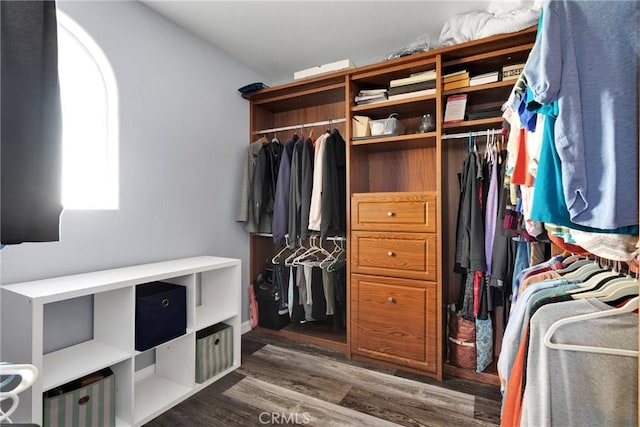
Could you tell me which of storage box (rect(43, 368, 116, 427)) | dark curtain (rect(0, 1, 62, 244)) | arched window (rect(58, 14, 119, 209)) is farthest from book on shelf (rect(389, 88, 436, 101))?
storage box (rect(43, 368, 116, 427))

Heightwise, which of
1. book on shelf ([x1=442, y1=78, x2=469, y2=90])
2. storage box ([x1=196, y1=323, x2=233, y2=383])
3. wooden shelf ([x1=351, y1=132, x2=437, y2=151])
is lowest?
storage box ([x1=196, y1=323, x2=233, y2=383])

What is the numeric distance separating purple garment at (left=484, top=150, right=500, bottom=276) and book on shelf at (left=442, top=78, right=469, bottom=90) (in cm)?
49

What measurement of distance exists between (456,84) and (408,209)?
0.88 metres

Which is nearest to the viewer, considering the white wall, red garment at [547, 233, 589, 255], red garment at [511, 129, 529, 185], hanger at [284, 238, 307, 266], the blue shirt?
the blue shirt

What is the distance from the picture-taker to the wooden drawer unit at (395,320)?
2029 mm

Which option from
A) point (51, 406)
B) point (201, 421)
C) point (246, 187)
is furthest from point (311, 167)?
point (51, 406)

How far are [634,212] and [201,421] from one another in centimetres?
191

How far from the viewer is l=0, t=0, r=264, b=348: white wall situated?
170cm

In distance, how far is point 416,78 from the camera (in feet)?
7.06

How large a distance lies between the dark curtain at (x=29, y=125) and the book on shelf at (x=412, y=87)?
6.23 ft

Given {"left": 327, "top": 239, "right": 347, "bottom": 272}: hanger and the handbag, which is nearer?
the handbag

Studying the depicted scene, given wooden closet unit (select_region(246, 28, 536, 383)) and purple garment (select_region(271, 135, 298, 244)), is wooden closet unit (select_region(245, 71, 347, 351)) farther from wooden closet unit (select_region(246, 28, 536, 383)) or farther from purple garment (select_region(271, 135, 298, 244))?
purple garment (select_region(271, 135, 298, 244))

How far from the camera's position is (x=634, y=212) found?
25.7 inches

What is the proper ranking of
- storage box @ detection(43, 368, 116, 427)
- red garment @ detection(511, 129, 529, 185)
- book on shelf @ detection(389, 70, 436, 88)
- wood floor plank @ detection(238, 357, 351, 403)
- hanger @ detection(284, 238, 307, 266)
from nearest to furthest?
red garment @ detection(511, 129, 529, 185) → storage box @ detection(43, 368, 116, 427) → wood floor plank @ detection(238, 357, 351, 403) → book on shelf @ detection(389, 70, 436, 88) → hanger @ detection(284, 238, 307, 266)
